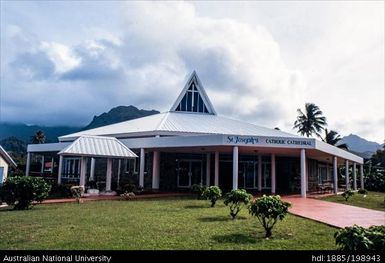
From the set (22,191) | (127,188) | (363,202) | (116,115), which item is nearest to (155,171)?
(127,188)

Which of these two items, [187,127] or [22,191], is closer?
[22,191]

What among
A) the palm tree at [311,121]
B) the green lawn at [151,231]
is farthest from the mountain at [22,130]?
the green lawn at [151,231]

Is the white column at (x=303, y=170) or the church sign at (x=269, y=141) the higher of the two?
the church sign at (x=269, y=141)

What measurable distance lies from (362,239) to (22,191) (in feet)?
39.1

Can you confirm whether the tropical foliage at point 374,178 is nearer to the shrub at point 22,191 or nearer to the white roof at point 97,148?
the white roof at point 97,148

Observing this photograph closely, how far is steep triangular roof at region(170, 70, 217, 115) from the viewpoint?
104ft

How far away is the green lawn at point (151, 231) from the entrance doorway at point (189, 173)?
1277cm

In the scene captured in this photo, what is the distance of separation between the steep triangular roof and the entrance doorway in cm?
743

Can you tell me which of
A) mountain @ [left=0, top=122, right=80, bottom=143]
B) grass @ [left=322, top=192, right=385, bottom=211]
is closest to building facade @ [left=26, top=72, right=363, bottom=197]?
grass @ [left=322, top=192, right=385, bottom=211]

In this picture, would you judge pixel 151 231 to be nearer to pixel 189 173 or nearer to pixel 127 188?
pixel 127 188

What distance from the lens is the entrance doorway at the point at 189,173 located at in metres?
25.4

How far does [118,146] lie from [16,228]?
1338cm

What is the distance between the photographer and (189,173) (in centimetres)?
2552
